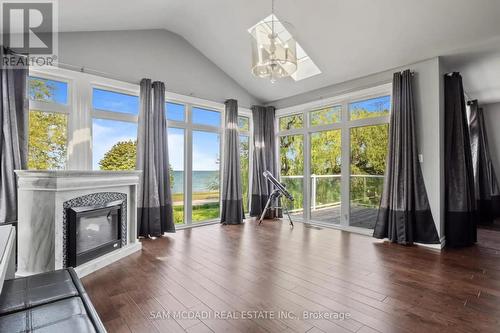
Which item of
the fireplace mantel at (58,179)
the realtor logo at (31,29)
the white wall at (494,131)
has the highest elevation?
the realtor logo at (31,29)

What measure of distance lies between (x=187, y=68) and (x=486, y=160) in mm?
6897

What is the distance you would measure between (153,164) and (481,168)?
271 inches

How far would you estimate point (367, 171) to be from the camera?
4.63 m

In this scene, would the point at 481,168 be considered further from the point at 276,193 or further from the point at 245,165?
the point at 245,165

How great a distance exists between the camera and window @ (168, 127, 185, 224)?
493 centimetres

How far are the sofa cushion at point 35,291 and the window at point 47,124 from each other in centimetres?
263

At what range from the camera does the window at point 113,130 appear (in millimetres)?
4043

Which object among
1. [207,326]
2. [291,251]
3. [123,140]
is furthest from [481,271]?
[123,140]

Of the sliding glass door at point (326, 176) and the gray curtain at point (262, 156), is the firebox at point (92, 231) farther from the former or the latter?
the sliding glass door at point (326, 176)

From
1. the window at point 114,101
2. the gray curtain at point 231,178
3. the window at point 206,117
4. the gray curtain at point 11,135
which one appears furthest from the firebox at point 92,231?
the window at point 206,117

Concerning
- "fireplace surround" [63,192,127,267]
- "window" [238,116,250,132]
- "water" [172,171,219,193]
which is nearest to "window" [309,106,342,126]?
"window" [238,116,250,132]

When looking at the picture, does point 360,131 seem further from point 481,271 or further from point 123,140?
point 123,140

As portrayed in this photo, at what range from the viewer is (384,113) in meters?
4.36

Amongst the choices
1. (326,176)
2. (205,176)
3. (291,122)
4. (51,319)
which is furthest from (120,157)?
(326,176)
